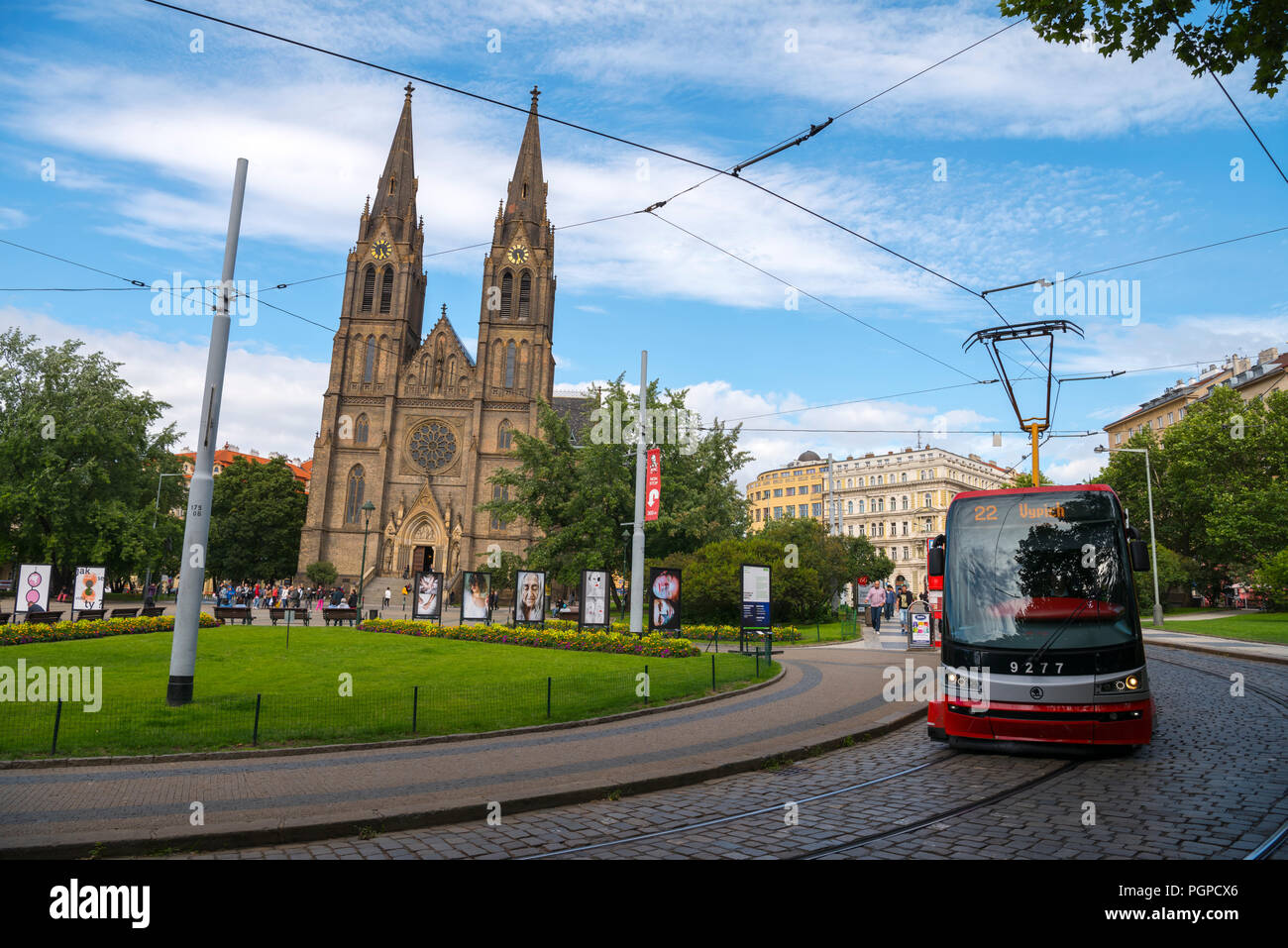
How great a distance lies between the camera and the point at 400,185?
63.7 m

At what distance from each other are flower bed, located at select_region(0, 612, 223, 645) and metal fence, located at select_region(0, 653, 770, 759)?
7932 millimetres

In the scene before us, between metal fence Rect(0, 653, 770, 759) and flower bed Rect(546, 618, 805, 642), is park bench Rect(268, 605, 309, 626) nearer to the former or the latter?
flower bed Rect(546, 618, 805, 642)

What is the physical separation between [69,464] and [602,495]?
29.1m

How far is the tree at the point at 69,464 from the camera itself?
37719 mm

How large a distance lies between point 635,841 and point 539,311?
58.3 m

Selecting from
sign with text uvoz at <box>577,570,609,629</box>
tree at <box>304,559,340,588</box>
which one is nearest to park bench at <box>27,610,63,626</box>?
sign with text uvoz at <box>577,570,609,629</box>

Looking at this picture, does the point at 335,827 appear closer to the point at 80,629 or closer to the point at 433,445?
the point at 80,629

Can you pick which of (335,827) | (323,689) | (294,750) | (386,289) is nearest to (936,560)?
(335,827)

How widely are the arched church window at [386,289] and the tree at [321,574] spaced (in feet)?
67.9

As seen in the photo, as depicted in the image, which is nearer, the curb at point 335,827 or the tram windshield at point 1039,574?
the curb at point 335,827

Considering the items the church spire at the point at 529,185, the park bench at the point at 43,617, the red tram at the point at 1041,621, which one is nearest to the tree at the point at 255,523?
the church spire at the point at 529,185

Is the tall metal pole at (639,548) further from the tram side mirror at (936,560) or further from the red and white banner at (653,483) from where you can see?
the tram side mirror at (936,560)

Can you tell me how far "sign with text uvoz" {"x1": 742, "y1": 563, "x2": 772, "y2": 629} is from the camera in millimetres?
18688
